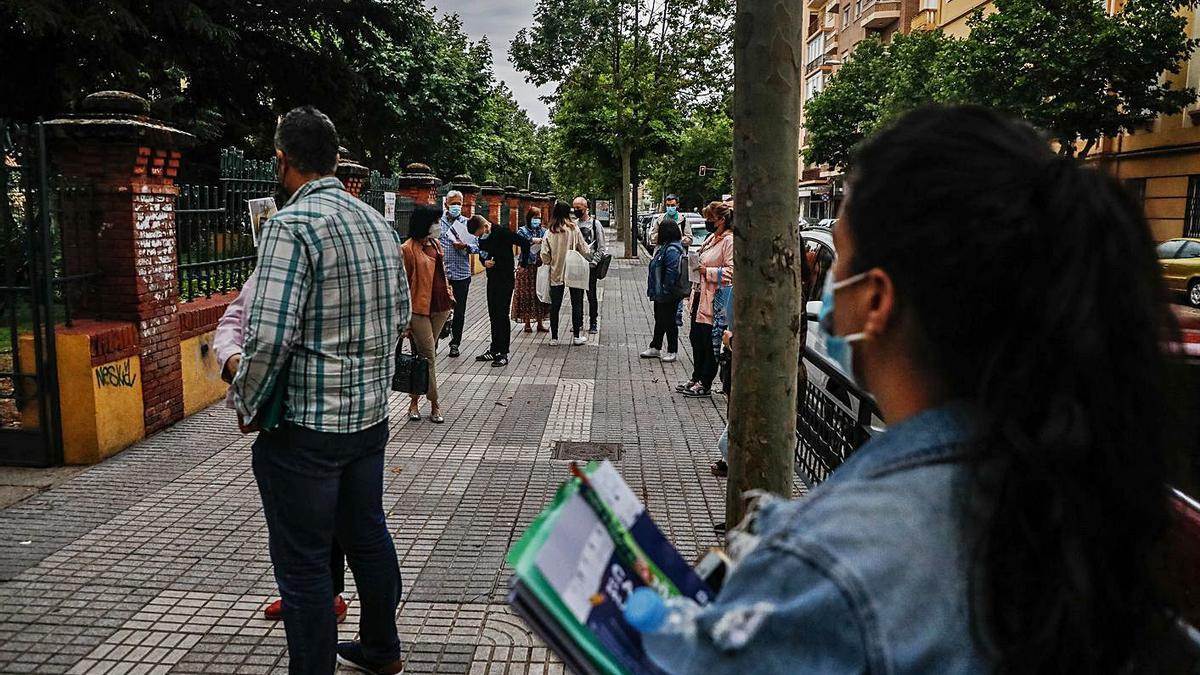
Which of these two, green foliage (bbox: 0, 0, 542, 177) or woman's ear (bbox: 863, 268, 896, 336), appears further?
green foliage (bbox: 0, 0, 542, 177)

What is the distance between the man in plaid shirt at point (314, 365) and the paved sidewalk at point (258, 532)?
35.5 inches

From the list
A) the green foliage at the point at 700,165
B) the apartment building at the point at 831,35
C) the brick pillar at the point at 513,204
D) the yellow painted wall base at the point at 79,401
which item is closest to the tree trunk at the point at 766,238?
the yellow painted wall base at the point at 79,401

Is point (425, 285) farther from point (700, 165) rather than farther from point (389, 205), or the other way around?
point (700, 165)

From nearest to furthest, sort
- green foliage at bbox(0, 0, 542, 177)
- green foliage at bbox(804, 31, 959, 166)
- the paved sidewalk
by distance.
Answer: the paved sidewalk < green foliage at bbox(0, 0, 542, 177) < green foliage at bbox(804, 31, 959, 166)

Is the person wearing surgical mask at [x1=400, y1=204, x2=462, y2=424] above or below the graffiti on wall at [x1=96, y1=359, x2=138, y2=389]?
above

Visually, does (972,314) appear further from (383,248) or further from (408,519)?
(408,519)

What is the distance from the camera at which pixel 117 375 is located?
6.86 m

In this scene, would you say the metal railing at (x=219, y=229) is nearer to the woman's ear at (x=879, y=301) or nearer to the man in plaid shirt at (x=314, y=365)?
the man in plaid shirt at (x=314, y=365)

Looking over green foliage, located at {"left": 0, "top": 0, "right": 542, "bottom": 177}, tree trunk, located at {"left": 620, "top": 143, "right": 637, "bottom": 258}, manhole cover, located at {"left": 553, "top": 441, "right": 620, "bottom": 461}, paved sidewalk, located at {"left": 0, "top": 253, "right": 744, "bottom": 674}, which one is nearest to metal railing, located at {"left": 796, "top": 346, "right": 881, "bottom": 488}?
paved sidewalk, located at {"left": 0, "top": 253, "right": 744, "bottom": 674}

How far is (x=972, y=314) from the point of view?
107 centimetres

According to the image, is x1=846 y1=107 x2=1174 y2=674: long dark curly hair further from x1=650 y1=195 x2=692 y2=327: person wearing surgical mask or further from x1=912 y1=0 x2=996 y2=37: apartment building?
x1=912 y1=0 x2=996 y2=37: apartment building

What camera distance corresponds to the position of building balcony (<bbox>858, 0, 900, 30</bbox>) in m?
46.0

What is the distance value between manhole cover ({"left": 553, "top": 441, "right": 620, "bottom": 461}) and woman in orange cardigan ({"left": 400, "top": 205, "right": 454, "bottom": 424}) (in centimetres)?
120

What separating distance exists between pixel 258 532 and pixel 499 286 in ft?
20.4
